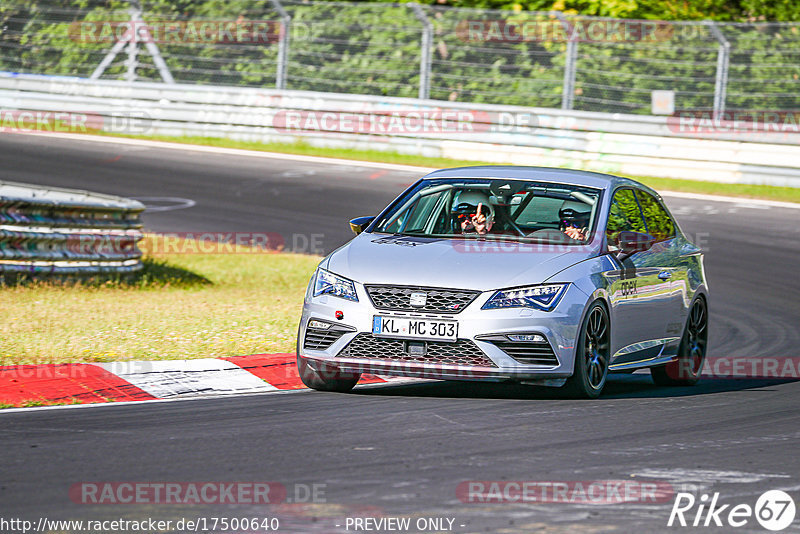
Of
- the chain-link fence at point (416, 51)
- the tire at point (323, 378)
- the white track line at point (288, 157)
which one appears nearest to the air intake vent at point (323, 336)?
the tire at point (323, 378)

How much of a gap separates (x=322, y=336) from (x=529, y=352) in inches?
53.1

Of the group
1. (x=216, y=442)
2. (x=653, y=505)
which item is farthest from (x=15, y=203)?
(x=653, y=505)

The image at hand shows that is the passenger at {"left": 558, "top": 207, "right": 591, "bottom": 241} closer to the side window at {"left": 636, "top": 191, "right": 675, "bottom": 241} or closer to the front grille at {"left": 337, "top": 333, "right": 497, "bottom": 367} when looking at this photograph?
the side window at {"left": 636, "top": 191, "right": 675, "bottom": 241}

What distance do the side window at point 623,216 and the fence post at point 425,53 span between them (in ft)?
51.2

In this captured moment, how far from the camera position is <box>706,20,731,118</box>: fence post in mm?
23703

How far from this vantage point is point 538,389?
959 cm

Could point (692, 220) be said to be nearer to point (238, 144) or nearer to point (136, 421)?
point (238, 144)

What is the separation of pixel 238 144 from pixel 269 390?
17.5 m

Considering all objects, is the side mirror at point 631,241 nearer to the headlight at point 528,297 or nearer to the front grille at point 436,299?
the headlight at point 528,297

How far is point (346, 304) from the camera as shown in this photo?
880 centimetres

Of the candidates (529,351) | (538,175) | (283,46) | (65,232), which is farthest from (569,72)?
(529,351)

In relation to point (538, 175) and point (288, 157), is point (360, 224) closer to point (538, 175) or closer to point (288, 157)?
point (538, 175)

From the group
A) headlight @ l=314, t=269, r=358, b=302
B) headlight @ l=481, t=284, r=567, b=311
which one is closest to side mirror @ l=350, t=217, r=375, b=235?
headlight @ l=314, t=269, r=358, b=302

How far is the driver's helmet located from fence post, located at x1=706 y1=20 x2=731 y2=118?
14847 millimetres
